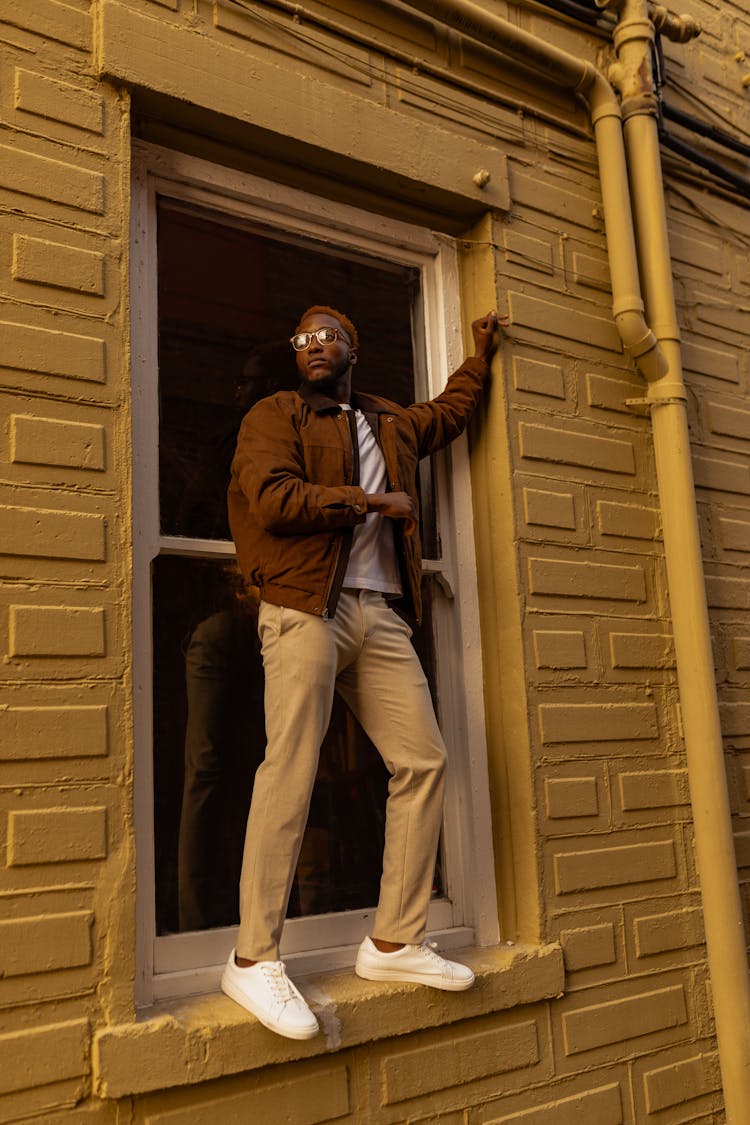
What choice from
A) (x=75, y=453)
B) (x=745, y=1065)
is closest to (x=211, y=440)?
(x=75, y=453)

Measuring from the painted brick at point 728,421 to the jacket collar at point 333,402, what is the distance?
1516mm

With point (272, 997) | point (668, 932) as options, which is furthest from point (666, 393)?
point (272, 997)

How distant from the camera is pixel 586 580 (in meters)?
3.58

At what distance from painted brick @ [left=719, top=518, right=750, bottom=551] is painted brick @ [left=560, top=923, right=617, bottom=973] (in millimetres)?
1547

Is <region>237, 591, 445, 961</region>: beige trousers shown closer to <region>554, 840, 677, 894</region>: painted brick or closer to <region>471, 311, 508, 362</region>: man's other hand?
<region>554, 840, 677, 894</region>: painted brick

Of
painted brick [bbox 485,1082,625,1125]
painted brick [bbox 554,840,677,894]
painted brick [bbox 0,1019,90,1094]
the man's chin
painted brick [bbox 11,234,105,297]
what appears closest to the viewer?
painted brick [bbox 0,1019,90,1094]

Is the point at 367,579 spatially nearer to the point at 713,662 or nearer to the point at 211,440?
the point at 211,440

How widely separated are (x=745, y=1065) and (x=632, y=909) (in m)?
0.60

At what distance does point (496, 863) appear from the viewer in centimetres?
331

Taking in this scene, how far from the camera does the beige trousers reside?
8.82 ft

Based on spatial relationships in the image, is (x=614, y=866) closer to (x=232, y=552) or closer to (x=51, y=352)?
(x=232, y=552)

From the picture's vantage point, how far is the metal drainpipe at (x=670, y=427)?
135 inches

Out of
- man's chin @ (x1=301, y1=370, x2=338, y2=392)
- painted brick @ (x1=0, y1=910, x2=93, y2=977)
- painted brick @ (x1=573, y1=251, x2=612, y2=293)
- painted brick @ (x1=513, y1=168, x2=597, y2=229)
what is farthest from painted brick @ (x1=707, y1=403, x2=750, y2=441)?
painted brick @ (x1=0, y1=910, x2=93, y2=977)

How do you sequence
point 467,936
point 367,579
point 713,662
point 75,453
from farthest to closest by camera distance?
point 713,662 → point 467,936 → point 367,579 → point 75,453
